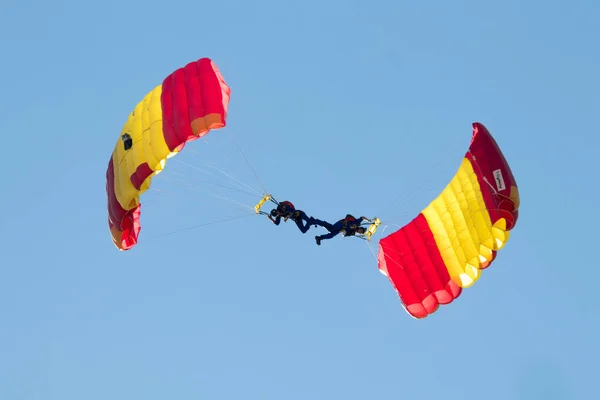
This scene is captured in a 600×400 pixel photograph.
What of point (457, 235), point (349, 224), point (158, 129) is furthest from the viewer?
point (349, 224)

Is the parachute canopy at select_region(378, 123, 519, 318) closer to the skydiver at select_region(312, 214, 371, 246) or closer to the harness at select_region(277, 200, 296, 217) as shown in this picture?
the skydiver at select_region(312, 214, 371, 246)

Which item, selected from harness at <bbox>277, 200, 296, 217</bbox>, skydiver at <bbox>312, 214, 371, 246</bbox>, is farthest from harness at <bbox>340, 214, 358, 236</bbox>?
harness at <bbox>277, 200, 296, 217</bbox>

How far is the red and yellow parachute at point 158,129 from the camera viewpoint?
33625mm

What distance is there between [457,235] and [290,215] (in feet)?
12.5

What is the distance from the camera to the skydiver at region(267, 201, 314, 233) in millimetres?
34938

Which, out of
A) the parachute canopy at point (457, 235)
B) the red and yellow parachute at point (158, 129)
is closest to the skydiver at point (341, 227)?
the parachute canopy at point (457, 235)

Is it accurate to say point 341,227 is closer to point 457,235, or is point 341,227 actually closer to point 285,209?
point 285,209

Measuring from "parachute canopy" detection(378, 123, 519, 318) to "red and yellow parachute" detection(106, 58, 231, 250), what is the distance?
5609mm

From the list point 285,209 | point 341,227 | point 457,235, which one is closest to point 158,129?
point 285,209

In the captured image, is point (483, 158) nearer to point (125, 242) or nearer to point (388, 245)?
point (388, 245)

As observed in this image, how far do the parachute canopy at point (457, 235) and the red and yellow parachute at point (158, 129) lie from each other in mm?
5609

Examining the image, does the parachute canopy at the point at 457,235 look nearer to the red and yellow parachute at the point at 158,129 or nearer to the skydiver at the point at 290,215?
the skydiver at the point at 290,215

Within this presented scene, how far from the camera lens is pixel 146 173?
34.0m

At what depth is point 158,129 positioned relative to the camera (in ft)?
112
